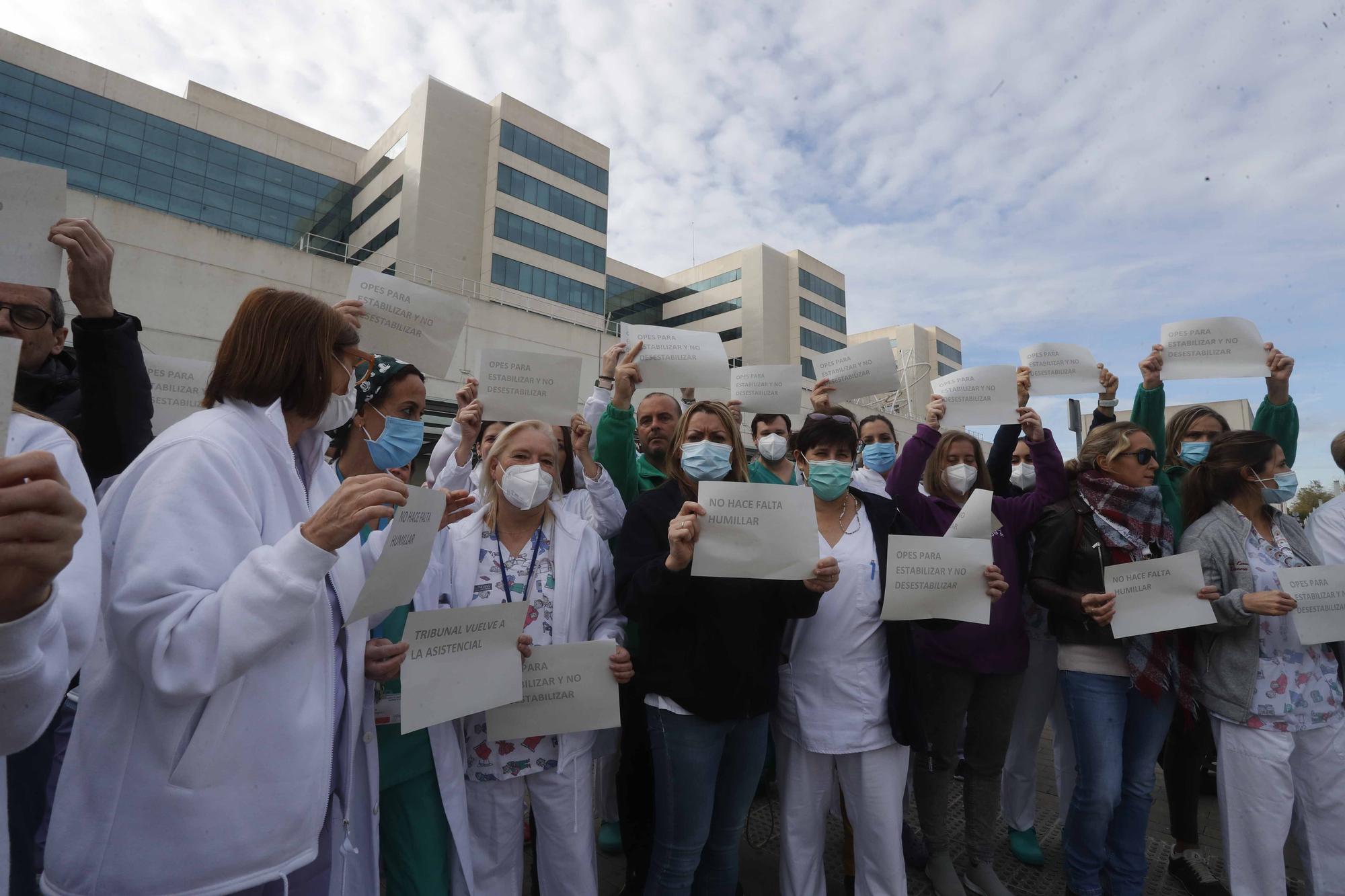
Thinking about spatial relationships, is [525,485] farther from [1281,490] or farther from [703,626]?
[1281,490]

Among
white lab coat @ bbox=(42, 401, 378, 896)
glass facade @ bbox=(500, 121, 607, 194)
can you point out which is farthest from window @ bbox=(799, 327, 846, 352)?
white lab coat @ bbox=(42, 401, 378, 896)

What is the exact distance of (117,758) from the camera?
1346 millimetres

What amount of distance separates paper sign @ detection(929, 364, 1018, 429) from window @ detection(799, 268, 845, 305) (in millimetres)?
48589

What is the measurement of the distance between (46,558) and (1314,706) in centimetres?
441

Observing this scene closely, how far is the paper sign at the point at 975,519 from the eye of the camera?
9.29 feet

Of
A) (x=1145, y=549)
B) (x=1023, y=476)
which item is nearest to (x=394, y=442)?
(x=1145, y=549)

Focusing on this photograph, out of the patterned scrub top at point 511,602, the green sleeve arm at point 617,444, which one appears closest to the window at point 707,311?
the green sleeve arm at point 617,444

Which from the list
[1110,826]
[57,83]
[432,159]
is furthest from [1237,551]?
[57,83]

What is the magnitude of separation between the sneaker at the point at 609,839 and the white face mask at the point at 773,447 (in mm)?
2245

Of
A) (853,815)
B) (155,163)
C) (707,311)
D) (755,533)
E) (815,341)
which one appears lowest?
(853,815)

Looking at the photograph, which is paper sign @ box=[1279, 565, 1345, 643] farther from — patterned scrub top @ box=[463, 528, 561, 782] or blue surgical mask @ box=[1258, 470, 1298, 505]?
patterned scrub top @ box=[463, 528, 561, 782]

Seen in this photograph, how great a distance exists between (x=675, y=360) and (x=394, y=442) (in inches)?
64.0

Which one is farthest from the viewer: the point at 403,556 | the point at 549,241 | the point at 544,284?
the point at 549,241

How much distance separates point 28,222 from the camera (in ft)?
4.33
